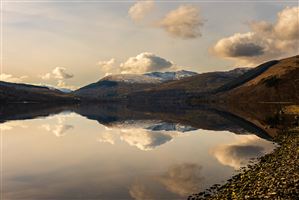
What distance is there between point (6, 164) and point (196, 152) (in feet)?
100

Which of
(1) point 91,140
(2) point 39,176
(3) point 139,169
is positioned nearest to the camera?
(2) point 39,176

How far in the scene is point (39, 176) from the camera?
45781mm

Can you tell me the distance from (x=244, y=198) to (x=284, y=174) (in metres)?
9.10

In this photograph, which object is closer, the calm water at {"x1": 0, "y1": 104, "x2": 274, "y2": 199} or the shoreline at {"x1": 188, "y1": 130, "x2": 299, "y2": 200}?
the shoreline at {"x1": 188, "y1": 130, "x2": 299, "y2": 200}

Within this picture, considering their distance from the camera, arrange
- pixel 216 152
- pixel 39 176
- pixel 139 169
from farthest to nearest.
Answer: pixel 216 152 → pixel 139 169 → pixel 39 176

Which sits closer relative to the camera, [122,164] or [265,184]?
[265,184]

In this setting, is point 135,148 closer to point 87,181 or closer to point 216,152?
point 216,152

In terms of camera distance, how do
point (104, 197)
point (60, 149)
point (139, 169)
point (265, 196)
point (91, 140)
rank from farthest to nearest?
point (91, 140)
point (60, 149)
point (139, 169)
point (104, 197)
point (265, 196)

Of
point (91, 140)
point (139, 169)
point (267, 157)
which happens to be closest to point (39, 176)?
point (139, 169)

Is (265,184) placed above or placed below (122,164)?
above

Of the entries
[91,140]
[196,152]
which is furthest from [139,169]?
[91,140]

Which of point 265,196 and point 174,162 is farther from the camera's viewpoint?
point 174,162

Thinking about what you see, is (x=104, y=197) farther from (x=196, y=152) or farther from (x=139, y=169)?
(x=196, y=152)

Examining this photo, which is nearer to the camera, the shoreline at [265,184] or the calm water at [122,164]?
the shoreline at [265,184]
